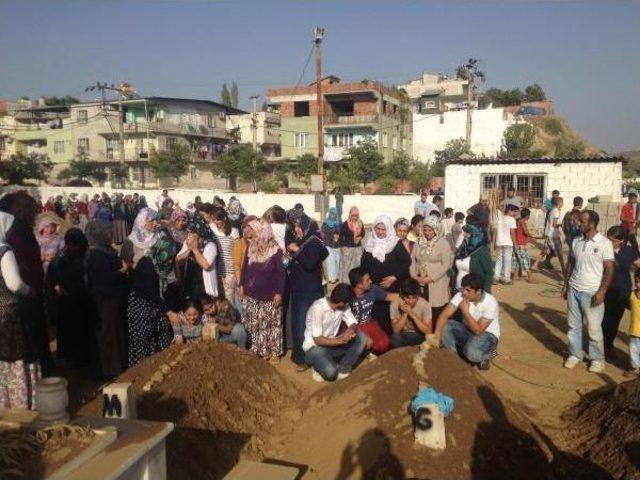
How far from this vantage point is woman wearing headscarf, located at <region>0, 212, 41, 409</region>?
4348mm

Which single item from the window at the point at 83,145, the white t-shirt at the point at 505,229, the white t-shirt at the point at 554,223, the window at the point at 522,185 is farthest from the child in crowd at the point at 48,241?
the window at the point at 83,145

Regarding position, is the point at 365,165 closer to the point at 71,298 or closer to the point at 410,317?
the point at 410,317

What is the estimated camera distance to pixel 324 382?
20.9ft

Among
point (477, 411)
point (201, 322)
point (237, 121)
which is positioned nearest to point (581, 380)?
point (477, 411)

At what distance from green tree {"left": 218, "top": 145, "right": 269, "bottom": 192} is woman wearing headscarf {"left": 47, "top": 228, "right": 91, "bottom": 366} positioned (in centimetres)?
3630

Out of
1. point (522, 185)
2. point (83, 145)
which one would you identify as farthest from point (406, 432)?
point (83, 145)

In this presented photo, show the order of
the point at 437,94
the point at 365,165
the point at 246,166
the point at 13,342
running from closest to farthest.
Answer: the point at 13,342 → the point at 365,165 → the point at 246,166 → the point at 437,94

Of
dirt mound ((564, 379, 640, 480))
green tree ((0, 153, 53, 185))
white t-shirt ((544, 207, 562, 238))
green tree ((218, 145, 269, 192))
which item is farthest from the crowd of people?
green tree ((218, 145, 269, 192))

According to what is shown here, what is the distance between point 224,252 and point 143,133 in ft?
142

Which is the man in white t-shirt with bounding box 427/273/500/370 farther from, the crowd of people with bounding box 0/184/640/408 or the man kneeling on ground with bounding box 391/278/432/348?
the man kneeling on ground with bounding box 391/278/432/348

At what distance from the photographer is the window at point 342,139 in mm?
46594

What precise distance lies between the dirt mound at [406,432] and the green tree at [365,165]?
32.2 meters

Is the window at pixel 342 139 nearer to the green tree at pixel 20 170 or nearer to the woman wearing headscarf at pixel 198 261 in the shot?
the green tree at pixel 20 170

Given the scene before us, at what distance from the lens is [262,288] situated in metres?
6.61
